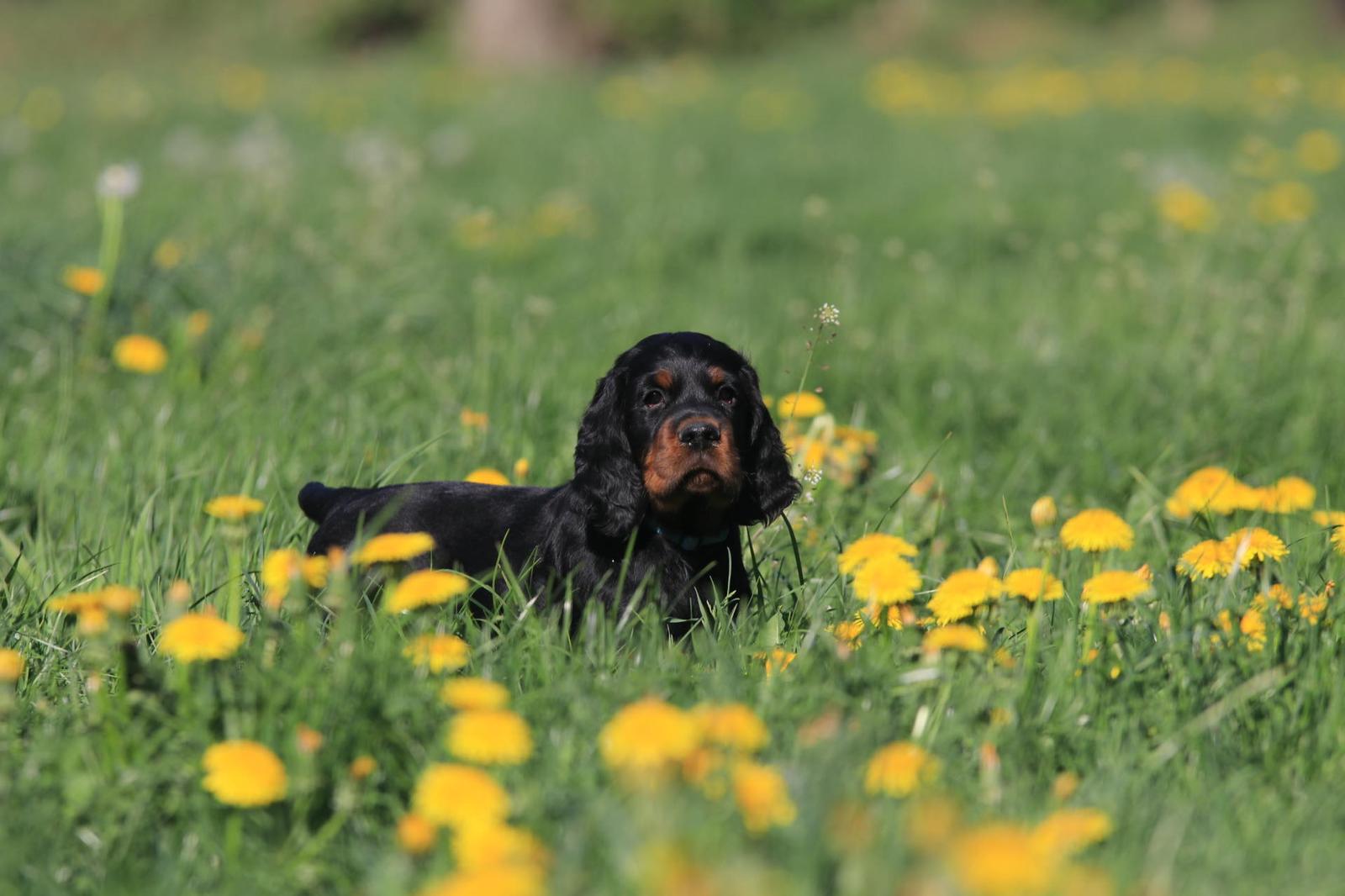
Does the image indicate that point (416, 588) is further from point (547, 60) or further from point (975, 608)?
point (547, 60)

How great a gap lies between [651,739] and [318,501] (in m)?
2.02

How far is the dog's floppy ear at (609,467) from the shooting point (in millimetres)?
3205

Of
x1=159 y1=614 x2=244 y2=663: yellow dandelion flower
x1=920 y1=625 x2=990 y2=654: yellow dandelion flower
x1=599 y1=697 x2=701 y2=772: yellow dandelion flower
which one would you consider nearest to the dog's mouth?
x1=920 y1=625 x2=990 y2=654: yellow dandelion flower

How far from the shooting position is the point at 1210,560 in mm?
2854

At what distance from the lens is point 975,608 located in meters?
2.54

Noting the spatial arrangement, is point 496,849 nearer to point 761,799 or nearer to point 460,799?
point 460,799

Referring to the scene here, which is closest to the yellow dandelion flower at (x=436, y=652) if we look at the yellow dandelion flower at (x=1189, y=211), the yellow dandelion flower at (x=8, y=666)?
the yellow dandelion flower at (x=8, y=666)

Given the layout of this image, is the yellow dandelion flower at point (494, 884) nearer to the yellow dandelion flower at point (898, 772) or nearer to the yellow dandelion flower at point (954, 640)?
the yellow dandelion flower at point (898, 772)

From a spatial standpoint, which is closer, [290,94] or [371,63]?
[290,94]

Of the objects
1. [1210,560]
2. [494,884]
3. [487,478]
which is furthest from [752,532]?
[494,884]

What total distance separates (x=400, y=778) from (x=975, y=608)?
40.7 inches

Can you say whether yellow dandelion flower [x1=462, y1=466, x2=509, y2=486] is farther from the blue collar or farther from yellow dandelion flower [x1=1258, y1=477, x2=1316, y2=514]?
yellow dandelion flower [x1=1258, y1=477, x2=1316, y2=514]

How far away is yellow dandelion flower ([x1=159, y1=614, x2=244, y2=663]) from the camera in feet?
6.73

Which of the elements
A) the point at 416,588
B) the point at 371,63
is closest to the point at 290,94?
the point at 371,63
